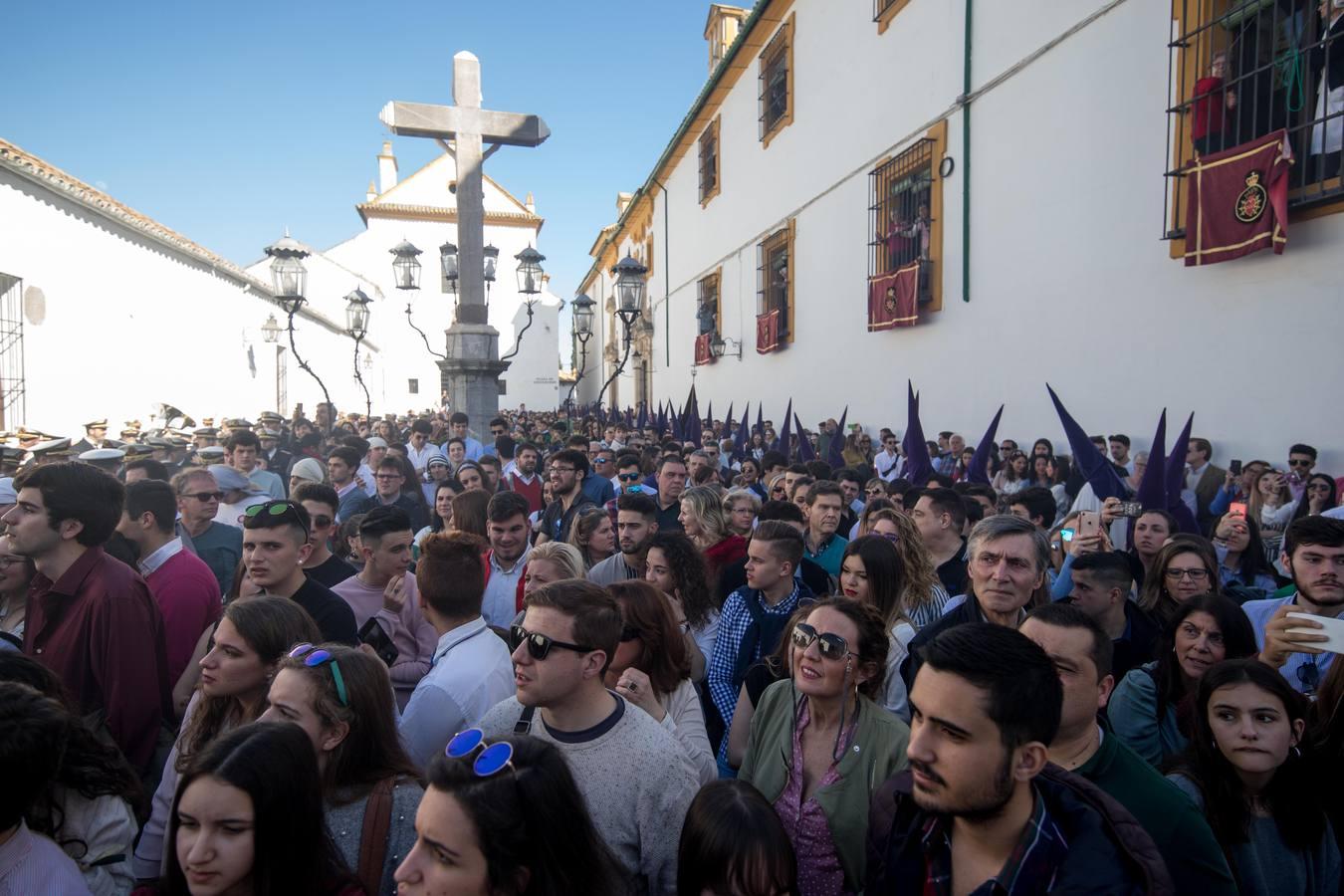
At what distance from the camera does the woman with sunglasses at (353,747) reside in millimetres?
2066

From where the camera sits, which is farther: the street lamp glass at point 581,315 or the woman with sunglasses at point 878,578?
the street lamp glass at point 581,315

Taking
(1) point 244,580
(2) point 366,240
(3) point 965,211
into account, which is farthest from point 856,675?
(2) point 366,240

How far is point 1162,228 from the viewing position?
7.05 metres

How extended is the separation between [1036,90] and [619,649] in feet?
27.9

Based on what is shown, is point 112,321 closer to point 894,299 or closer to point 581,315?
point 581,315

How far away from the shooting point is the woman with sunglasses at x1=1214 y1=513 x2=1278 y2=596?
4.50 m

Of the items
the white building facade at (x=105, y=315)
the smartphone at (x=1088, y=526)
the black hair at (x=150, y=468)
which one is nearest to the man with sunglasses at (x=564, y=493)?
the black hair at (x=150, y=468)

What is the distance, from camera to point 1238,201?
6.04m

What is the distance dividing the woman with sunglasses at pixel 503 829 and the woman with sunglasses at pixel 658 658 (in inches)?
38.3

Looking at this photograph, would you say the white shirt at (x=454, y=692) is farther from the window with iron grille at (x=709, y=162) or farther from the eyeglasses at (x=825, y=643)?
the window with iron grille at (x=709, y=162)

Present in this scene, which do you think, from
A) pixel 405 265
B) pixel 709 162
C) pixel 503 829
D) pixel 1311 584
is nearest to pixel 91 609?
pixel 503 829

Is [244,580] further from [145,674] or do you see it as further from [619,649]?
[619,649]

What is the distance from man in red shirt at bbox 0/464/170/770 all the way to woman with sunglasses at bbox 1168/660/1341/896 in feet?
10.9

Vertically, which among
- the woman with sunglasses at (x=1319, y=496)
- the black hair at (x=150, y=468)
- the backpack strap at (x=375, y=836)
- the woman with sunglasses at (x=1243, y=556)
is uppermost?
the black hair at (x=150, y=468)
